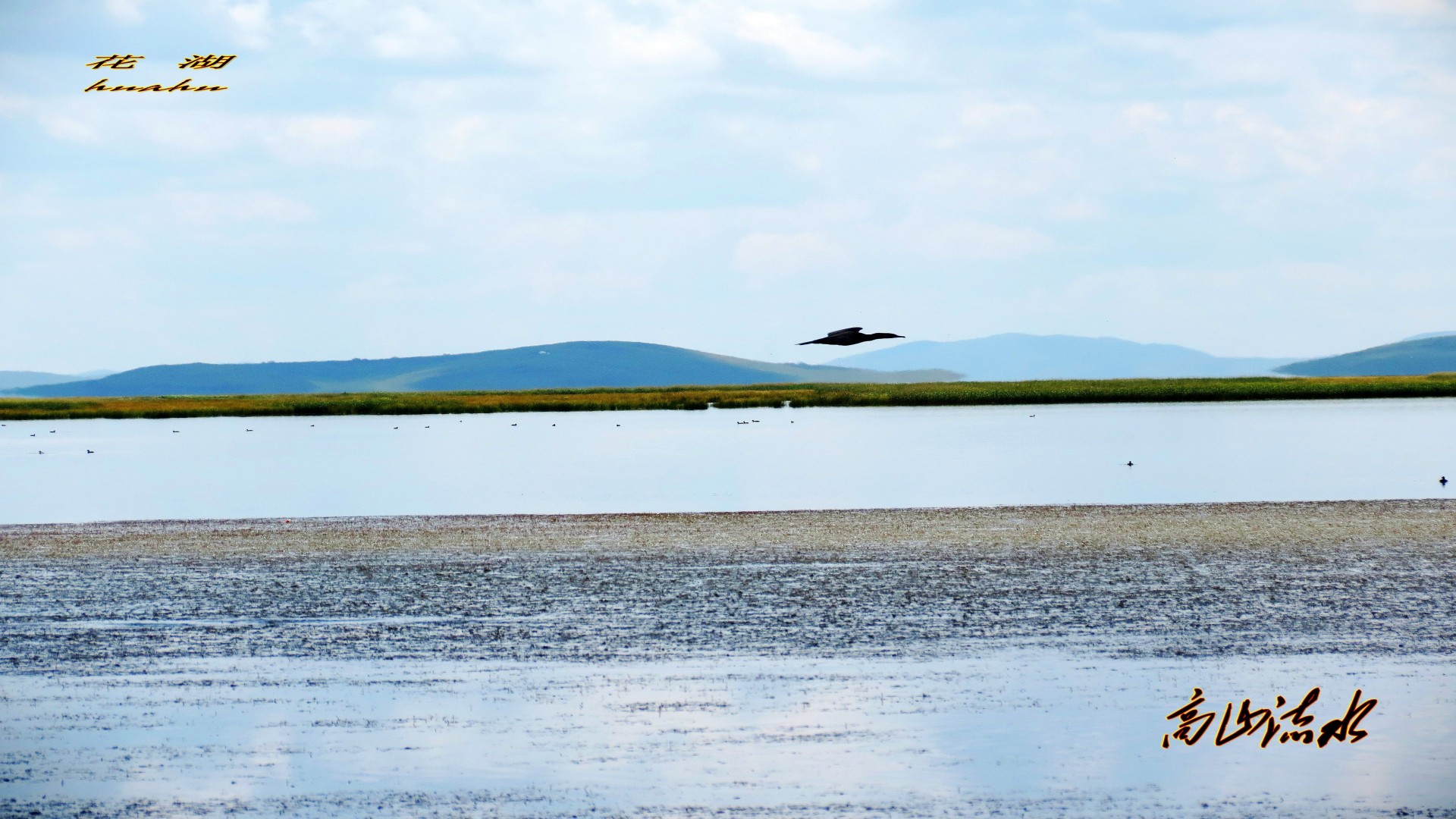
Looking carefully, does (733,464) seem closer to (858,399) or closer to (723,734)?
(723,734)

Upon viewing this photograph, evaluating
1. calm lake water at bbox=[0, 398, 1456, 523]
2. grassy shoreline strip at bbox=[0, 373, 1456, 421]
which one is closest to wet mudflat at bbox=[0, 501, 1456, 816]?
calm lake water at bbox=[0, 398, 1456, 523]

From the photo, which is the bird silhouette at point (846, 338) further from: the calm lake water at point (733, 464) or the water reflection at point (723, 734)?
the calm lake water at point (733, 464)

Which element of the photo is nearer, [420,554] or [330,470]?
[420,554]

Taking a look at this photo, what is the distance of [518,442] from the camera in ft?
203

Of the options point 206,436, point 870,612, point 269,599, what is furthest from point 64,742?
point 206,436

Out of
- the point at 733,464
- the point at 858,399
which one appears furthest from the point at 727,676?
the point at 858,399

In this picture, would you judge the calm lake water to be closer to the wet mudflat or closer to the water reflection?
the wet mudflat

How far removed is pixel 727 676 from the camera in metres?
12.2

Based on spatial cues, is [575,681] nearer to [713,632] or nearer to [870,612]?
[713,632]

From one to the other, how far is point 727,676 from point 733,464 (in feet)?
107

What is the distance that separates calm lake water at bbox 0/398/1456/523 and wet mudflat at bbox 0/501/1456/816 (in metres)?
10.9

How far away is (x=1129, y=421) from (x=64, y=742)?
226 ft

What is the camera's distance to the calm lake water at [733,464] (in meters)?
32.2

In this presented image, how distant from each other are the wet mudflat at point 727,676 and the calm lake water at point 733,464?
35.9ft
